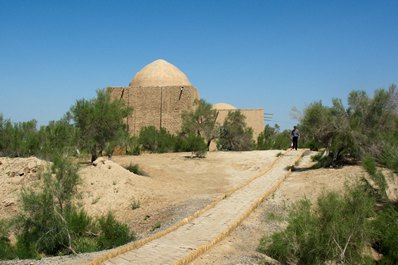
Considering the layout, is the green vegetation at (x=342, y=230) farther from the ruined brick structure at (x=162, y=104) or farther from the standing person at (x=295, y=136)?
the ruined brick structure at (x=162, y=104)

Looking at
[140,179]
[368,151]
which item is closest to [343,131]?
[368,151]

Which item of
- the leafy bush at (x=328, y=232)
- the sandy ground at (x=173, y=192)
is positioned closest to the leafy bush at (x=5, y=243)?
the sandy ground at (x=173, y=192)

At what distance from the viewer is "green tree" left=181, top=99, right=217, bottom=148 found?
31.7 m

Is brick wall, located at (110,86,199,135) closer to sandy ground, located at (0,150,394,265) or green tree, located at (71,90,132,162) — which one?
sandy ground, located at (0,150,394,265)

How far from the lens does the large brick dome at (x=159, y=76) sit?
38.8m

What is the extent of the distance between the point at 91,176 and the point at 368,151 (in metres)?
10.5

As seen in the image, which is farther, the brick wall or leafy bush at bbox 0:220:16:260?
the brick wall

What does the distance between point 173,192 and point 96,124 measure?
561 centimetres

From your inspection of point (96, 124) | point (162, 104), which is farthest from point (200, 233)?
point (162, 104)

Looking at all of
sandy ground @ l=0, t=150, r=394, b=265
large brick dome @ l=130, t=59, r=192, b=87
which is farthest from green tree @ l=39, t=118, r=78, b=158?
large brick dome @ l=130, t=59, r=192, b=87

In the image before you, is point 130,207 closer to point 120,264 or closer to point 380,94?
point 120,264

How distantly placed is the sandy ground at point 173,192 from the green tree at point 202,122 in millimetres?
10342

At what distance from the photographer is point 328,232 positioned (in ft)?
24.0

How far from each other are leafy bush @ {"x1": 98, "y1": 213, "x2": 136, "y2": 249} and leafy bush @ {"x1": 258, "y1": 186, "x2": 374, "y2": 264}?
403cm
